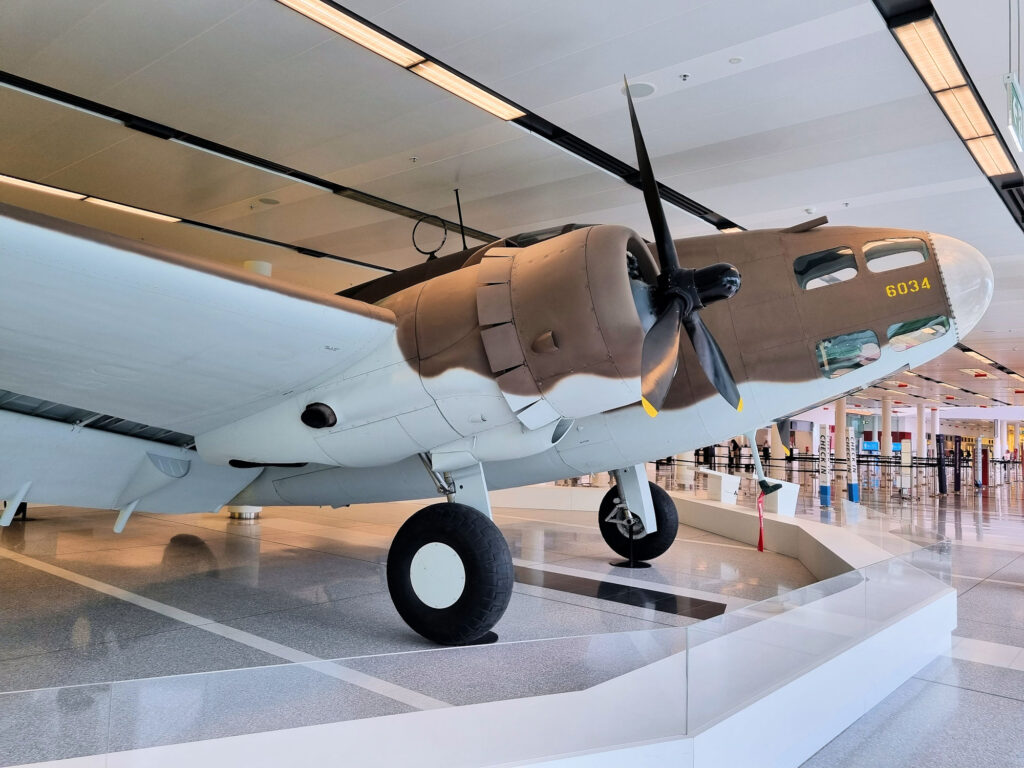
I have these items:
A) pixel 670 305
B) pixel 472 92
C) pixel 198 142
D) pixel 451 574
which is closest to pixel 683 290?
pixel 670 305

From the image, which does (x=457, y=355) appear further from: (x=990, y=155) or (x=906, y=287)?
(x=990, y=155)

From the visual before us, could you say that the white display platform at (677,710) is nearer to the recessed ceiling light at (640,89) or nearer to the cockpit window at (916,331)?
the cockpit window at (916,331)

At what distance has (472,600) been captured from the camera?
4812 mm

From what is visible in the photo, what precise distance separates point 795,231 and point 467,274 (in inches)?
102

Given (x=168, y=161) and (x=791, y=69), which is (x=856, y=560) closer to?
(x=791, y=69)

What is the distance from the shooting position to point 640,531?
7.98 meters

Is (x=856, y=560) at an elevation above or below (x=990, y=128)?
below

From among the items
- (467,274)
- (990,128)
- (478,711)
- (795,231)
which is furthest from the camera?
(990,128)

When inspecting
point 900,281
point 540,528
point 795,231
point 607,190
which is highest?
point 607,190

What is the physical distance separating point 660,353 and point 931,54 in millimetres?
3569

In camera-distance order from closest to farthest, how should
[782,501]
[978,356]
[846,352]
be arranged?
[846,352]
[782,501]
[978,356]

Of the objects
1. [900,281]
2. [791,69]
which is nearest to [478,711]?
[900,281]

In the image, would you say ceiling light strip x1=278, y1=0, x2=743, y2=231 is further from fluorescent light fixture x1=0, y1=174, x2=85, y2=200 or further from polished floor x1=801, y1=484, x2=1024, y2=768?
fluorescent light fixture x1=0, y1=174, x2=85, y2=200

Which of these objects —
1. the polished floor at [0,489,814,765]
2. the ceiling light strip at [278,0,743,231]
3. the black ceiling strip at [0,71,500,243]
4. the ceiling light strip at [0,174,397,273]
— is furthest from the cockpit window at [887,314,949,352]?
the ceiling light strip at [0,174,397,273]
